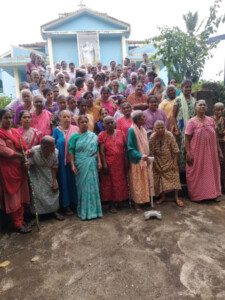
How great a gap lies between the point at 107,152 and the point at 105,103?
141cm

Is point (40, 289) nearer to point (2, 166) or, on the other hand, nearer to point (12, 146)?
point (2, 166)

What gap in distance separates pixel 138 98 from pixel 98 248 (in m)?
3.41

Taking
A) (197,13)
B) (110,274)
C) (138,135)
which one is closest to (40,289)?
(110,274)

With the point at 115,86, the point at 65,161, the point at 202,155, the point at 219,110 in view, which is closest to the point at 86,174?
the point at 65,161

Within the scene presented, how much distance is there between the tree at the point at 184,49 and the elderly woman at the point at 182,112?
488cm

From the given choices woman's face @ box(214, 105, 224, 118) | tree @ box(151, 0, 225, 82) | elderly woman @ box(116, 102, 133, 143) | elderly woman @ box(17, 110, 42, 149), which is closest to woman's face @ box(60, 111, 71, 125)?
elderly woman @ box(17, 110, 42, 149)

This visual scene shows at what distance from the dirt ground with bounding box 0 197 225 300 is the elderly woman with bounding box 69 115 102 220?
221 mm

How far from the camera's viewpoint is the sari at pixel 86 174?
12.4 feet

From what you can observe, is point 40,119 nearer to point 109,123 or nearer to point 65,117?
point 65,117

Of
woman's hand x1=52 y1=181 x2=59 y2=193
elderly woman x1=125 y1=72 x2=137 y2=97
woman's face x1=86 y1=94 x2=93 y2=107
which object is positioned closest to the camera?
woman's hand x1=52 y1=181 x2=59 y2=193

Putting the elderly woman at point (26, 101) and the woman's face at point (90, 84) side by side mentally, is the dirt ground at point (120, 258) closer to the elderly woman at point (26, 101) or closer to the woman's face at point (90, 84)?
the elderly woman at point (26, 101)

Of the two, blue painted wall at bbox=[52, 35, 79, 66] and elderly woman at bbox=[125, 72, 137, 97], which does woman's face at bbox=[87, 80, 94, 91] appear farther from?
blue painted wall at bbox=[52, 35, 79, 66]

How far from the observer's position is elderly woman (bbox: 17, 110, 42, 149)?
3.67 m

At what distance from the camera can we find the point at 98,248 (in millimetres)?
3027
